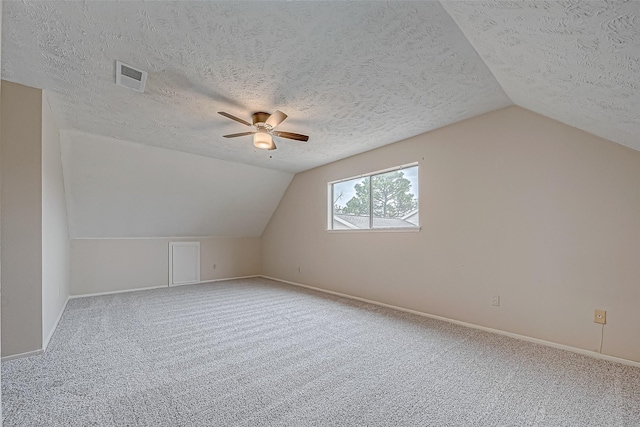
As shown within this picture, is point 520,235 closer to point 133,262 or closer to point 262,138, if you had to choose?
point 262,138

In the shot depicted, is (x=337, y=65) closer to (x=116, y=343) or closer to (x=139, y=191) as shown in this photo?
(x=116, y=343)

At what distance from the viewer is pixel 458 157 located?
3.38 meters

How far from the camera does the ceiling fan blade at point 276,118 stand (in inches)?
107

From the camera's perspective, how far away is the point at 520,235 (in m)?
2.89

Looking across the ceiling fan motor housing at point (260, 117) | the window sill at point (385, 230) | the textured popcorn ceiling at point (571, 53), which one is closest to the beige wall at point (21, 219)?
the ceiling fan motor housing at point (260, 117)

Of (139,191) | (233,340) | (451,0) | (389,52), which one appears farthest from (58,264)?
(451,0)

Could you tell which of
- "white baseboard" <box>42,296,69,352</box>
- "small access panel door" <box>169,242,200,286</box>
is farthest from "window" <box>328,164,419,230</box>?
"white baseboard" <box>42,296,69,352</box>

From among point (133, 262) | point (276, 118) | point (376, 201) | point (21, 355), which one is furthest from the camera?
point (133, 262)

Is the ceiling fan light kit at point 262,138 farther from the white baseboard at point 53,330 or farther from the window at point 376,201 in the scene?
the white baseboard at point 53,330

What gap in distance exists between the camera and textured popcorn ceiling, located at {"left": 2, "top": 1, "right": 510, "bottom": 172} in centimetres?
169

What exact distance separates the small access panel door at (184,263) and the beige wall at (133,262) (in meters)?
0.09

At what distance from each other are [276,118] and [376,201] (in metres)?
2.29

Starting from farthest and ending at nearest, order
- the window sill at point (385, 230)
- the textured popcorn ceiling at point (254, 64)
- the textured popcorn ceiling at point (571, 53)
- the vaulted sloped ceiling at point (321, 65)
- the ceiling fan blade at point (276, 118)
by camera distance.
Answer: the window sill at point (385, 230) < the ceiling fan blade at point (276, 118) < the textured popcorn ceiling at point (254, 64) < the vaulted sloped ceiling at point (321, 65) < the textured popcorn ceiling at point (571, 53)

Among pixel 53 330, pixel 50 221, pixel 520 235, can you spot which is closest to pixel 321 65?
pixel 520 235
